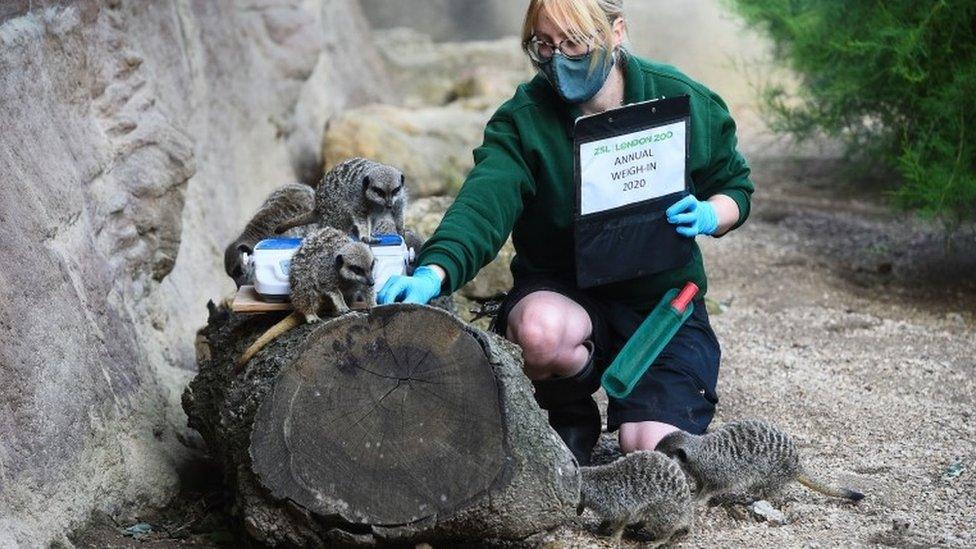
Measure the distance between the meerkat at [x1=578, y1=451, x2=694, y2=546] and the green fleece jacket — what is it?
637mm

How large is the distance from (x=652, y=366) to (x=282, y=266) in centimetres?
119

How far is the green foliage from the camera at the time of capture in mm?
5785

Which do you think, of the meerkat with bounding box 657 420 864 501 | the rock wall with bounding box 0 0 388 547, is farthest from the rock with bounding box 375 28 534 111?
the meerkat with bounding box 657 420 864 501

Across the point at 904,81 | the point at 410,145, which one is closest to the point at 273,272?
the point at 904,81

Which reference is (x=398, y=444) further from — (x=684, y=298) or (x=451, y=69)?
(x=451, y=69)

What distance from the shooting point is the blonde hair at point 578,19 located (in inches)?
137

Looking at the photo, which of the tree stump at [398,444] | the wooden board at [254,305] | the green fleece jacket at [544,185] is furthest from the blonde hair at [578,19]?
the wooden board at [254,305]

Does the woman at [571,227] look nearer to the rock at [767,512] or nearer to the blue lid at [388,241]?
the blue lid at [388,241]

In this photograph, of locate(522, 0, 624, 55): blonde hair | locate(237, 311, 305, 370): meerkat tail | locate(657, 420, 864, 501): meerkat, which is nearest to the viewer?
locate(237, 311, 305, 370): meerkat tail

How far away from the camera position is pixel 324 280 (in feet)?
10.8

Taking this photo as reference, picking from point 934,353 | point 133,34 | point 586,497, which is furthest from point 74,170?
point 934,353

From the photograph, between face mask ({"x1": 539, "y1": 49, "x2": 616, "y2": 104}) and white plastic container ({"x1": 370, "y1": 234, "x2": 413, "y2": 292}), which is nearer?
white plastic container ({"x1": 370, "y1": 234, "x2": 413, "y2": 292})

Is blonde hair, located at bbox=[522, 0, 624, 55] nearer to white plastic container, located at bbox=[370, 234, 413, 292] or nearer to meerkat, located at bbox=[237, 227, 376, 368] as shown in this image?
white plastic container, located at bbox=[370, 234, 413, 292]

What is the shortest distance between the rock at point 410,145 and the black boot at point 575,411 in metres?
3.35
